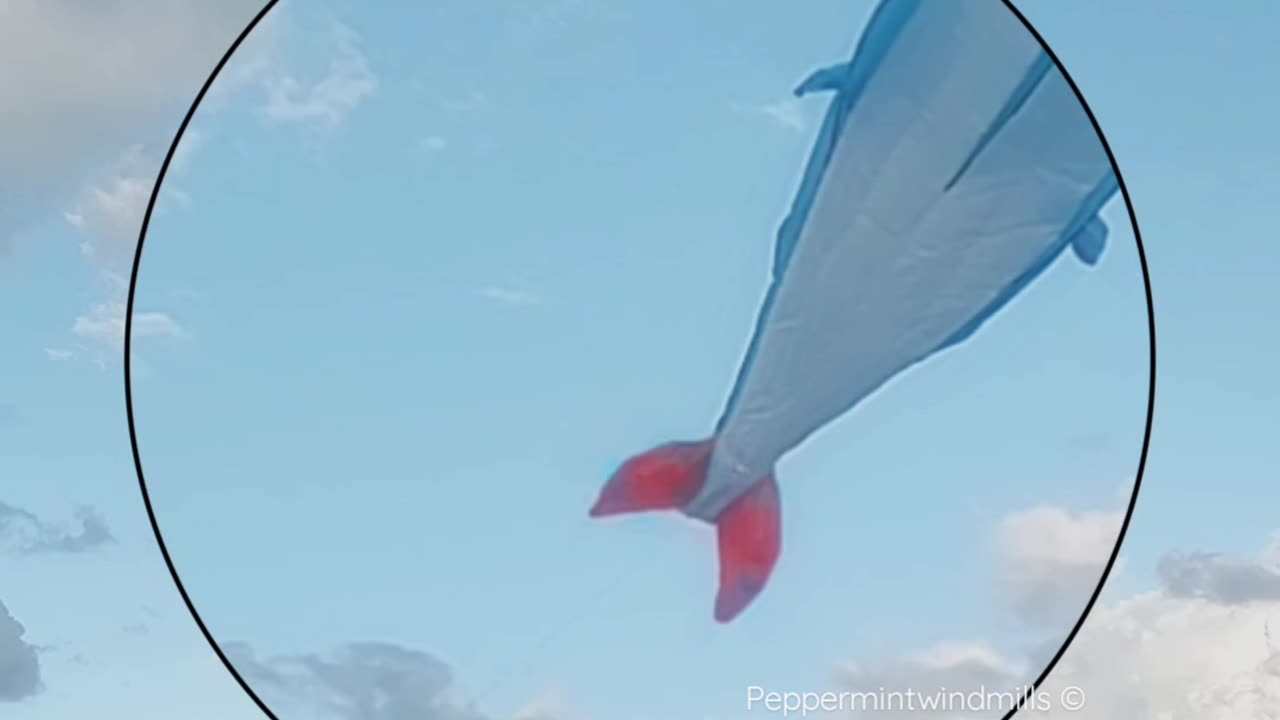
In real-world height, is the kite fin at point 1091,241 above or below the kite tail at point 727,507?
above

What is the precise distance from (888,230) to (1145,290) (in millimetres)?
418

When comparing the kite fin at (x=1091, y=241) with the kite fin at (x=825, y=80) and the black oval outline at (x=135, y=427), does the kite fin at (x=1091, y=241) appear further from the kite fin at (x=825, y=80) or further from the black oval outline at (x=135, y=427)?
the kite fin at (x=825, y=80)

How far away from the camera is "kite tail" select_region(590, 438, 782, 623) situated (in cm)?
242

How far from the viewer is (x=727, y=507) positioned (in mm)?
2420

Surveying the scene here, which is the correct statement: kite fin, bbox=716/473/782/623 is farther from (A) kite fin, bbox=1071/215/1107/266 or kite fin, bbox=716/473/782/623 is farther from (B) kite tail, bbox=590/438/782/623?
(A) kite fin, bbox=1071/215/1107/266

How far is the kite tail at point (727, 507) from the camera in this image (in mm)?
2422

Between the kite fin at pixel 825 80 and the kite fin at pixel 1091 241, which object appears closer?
the kite fin at pixel 1091 241

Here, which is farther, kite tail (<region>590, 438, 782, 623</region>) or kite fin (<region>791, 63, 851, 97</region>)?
kite fin (<region>791, 63, 851, 97</region>)

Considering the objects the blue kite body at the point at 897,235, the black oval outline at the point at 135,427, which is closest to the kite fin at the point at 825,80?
the blue kite body at the point at 897,235

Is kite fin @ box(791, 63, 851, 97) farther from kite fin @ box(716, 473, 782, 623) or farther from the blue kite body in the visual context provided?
kite fin @ box(716, 473, 782, 623)

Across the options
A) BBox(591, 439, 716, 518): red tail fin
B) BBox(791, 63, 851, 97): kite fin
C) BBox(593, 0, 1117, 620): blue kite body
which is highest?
BBox(791, 63, 851, 97): kite fin

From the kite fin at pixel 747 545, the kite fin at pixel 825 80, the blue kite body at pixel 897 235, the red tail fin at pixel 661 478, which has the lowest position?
the kite fin at pixel 747 545

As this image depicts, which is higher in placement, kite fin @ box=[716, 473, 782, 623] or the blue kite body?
the blue kite body

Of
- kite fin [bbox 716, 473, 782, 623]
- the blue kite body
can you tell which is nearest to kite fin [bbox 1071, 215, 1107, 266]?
the blue kite body
